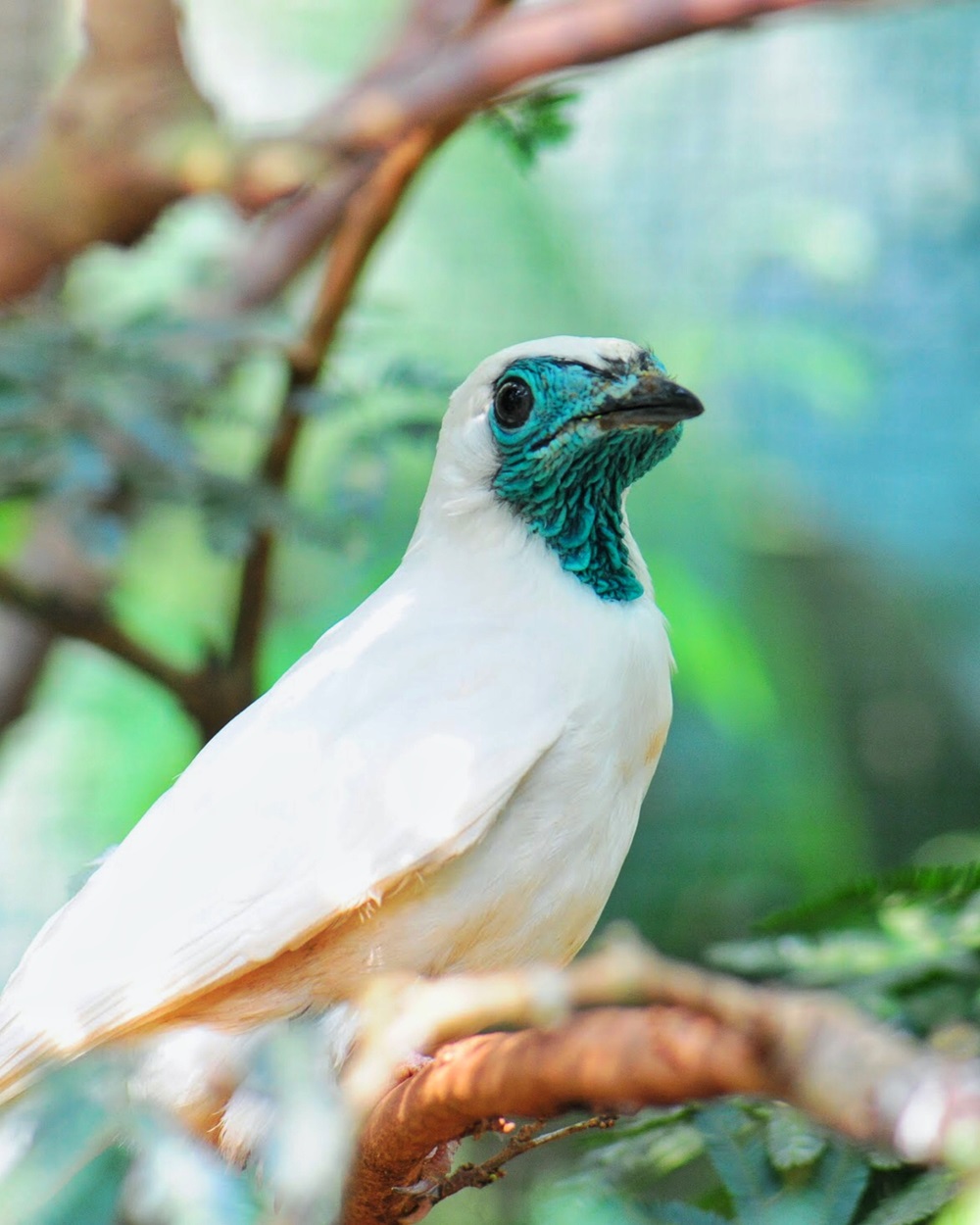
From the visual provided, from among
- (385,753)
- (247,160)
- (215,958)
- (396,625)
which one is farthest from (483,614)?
(247,160)

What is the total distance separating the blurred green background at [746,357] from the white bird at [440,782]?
315 centimetres

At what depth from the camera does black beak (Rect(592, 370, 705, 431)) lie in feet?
7.06

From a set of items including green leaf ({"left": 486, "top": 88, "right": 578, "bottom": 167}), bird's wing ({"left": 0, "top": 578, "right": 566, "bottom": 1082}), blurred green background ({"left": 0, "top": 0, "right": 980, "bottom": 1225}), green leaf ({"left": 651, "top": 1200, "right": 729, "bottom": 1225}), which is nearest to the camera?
green leaf ({"left": 651, "top": 1200, "right": 729, "bottom": 1225})

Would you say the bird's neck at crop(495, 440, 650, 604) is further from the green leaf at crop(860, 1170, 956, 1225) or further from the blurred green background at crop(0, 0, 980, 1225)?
the blurred green background at crop(0, 0, 980, 1225)

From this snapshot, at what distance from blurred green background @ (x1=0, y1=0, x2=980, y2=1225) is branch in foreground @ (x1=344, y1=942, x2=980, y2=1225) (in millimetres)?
4179

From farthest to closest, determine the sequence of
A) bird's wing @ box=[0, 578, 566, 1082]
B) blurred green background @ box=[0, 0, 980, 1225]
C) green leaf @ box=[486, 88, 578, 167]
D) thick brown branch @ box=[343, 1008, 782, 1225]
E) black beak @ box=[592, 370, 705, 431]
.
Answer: blurred green background @ box=[0, 0, 980, 1225] → green leaf @ box=[486, 88, 578, 167] → black beak @ box=[592, 370, 705, 431] → bird's wing @ box=[0, 578, 566, 1082] → thick brown branch @ box=[343, 1008, 782, 1225]

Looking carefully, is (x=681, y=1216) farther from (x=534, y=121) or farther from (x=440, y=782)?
(x=534, y=121)

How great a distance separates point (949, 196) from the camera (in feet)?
19.1

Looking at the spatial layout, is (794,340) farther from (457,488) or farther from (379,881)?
(379,881)

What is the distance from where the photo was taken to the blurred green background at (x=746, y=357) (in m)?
5.72

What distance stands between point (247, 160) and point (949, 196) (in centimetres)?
345

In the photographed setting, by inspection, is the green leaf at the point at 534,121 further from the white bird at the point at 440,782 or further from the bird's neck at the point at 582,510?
the bird's neck at the point at 582,510

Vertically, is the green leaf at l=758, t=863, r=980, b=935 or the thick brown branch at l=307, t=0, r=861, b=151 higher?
the thick brown branch at l=307, t=0, r=861, b=151

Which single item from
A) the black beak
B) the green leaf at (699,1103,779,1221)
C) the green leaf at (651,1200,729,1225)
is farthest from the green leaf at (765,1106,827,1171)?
the black beak
